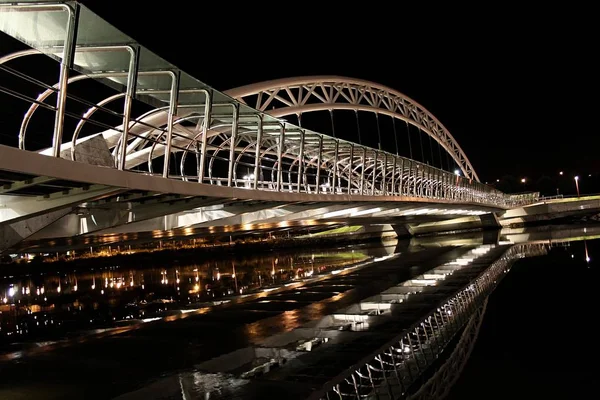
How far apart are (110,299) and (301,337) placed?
12446 millimetres

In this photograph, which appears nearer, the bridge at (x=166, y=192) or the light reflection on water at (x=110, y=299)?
the bridge at (x=166, y=192)

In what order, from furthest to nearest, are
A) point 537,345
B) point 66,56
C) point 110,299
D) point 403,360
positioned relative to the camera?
1. point 110,299
2. point 537,345
3. point 403,360
4. point 66,56

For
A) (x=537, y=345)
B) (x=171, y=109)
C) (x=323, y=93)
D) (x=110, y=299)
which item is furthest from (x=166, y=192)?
(x=323, y=93)

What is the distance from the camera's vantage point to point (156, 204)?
1517cm

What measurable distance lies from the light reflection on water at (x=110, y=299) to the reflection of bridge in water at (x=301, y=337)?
0.18m

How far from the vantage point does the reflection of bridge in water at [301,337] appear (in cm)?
840

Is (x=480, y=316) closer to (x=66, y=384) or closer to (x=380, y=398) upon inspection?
(x=380, y=398)

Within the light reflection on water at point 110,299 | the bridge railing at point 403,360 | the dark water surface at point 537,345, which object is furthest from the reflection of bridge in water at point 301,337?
the dark water surface at point 537,345

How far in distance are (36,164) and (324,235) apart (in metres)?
56.3

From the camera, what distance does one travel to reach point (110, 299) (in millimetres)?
21750

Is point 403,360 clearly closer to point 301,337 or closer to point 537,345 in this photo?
point 301,337

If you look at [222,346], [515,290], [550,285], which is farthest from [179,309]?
[550,285]

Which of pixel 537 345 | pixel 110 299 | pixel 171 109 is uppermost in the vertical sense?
pixel 171 109

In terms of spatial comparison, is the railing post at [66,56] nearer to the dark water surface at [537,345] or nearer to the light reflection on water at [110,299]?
the dark water surface at [537,345]
